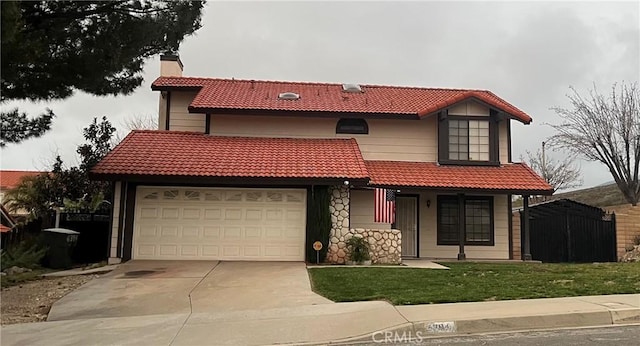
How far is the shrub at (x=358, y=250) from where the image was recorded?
1448 cm

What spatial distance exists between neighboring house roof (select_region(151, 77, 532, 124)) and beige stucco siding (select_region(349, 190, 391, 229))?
2775 mm

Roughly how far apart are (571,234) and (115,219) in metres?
15.2

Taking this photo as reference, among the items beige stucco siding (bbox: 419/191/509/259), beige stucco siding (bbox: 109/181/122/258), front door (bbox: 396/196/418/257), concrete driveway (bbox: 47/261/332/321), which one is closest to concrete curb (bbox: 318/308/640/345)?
concrete driveway (bbox: 47/261/332/321)

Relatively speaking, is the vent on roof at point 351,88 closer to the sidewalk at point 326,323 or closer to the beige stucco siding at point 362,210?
the beige stucco siding at point 362,210

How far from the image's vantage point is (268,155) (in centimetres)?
1630

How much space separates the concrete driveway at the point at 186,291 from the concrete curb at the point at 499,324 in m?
2.35

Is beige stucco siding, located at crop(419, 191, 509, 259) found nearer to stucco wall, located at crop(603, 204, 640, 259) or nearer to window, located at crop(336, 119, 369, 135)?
window, located at crop(336, 119, 369, 135)

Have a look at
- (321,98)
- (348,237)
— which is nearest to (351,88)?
(321,98)

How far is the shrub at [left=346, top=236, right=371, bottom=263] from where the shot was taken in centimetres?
1448

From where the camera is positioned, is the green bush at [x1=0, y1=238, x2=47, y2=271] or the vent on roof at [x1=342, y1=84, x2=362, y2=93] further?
the vent on roof at [x1=342, y1=84, x2=362, y2=93]

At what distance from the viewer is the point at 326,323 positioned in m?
7.83

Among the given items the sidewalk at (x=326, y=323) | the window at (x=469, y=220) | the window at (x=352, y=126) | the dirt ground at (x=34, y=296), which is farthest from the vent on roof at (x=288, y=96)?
the sidewalk at (x=326, y=323)

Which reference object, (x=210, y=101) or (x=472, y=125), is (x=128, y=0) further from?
(x=472, y=125)

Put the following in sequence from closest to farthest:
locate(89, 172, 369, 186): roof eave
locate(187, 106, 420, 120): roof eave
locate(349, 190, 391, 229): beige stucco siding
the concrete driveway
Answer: the concrete driveway < locate(89, 172, 369, 186): roof eave < locate(349, 190, 391, 229): beige stucco siding < locate(187, 106, 420, 120): roof eave
